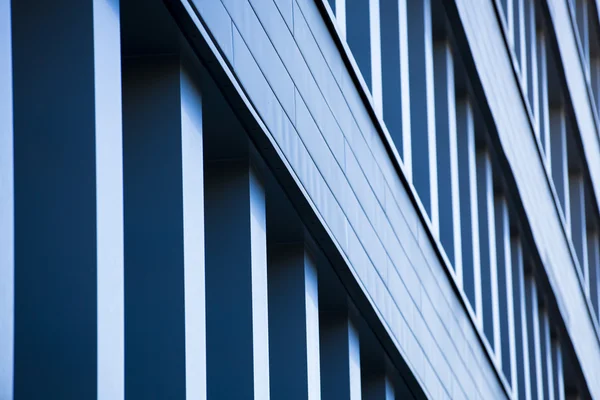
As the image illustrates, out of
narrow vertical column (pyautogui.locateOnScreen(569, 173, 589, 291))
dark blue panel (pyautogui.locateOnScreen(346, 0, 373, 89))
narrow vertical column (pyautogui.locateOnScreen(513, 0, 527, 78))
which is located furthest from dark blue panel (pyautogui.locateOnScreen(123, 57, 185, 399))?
narrow vertical column (pyautogui.locateOnScreen(569, 173, 589, 291))

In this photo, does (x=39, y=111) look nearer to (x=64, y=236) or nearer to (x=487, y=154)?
(x=64, y=236)

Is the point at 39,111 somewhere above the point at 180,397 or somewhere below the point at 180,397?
above

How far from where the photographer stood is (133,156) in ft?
19.7

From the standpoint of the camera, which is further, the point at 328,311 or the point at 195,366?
the point at 328,311

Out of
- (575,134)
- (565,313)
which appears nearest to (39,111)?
(565,313)

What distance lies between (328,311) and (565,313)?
517 inches

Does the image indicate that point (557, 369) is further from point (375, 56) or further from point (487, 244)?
point (375, 56)

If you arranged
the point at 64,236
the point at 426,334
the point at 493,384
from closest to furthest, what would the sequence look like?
the point at 64,236 < the point at 426,334 < the point at 493,384

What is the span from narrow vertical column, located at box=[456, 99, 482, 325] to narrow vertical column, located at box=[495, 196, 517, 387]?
2.21 meters

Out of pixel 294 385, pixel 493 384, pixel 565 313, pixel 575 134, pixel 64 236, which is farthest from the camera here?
pixel 575 134

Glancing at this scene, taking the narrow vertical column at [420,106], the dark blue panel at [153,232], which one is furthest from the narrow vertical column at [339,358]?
the dark blue panel at [153,232]

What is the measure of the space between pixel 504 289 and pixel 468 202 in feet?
9.60

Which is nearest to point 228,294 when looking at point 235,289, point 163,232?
point 235,289

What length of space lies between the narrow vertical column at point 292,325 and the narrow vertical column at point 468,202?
6.33m
